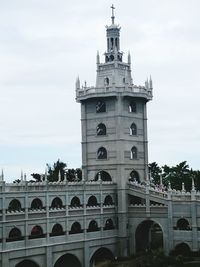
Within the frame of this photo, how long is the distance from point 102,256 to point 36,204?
13244mm

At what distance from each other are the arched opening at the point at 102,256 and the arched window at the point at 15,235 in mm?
13364

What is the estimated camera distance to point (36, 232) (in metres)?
53.8

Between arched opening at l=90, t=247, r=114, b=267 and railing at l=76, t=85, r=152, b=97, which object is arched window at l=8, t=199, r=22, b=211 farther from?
railing at l=76, t=85, r=152, b=97

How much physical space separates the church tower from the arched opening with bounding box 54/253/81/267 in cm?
1043

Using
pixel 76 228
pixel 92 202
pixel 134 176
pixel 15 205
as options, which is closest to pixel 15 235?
pixel 76 228

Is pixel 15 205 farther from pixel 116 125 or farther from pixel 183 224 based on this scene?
pixel 183 224

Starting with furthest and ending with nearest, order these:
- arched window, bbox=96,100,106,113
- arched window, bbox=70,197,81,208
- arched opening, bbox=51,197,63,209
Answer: arched window, bbox=96,100,106,113 → arched window, bbox=70,197,81,208 → arched opening, bbox=51,197,63,209

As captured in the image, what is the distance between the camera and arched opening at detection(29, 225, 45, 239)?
174 ft

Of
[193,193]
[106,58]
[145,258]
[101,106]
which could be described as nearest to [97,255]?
[145,258]

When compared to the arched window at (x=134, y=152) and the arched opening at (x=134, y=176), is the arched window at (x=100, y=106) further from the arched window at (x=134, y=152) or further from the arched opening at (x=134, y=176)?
the arched opening at (x=134, y=176)

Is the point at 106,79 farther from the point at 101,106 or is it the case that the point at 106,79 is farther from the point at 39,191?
the point at 39,191

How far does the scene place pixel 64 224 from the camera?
56.7 metres

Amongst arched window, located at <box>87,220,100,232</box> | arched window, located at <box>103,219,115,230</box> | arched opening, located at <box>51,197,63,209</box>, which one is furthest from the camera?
arched window, located at <box>103,219,115,230</box>

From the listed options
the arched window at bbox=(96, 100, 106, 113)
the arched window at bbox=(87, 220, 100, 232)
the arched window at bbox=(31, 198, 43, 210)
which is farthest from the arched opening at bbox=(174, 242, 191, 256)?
the arched window at bbox=(96, 100, 106, 113)
